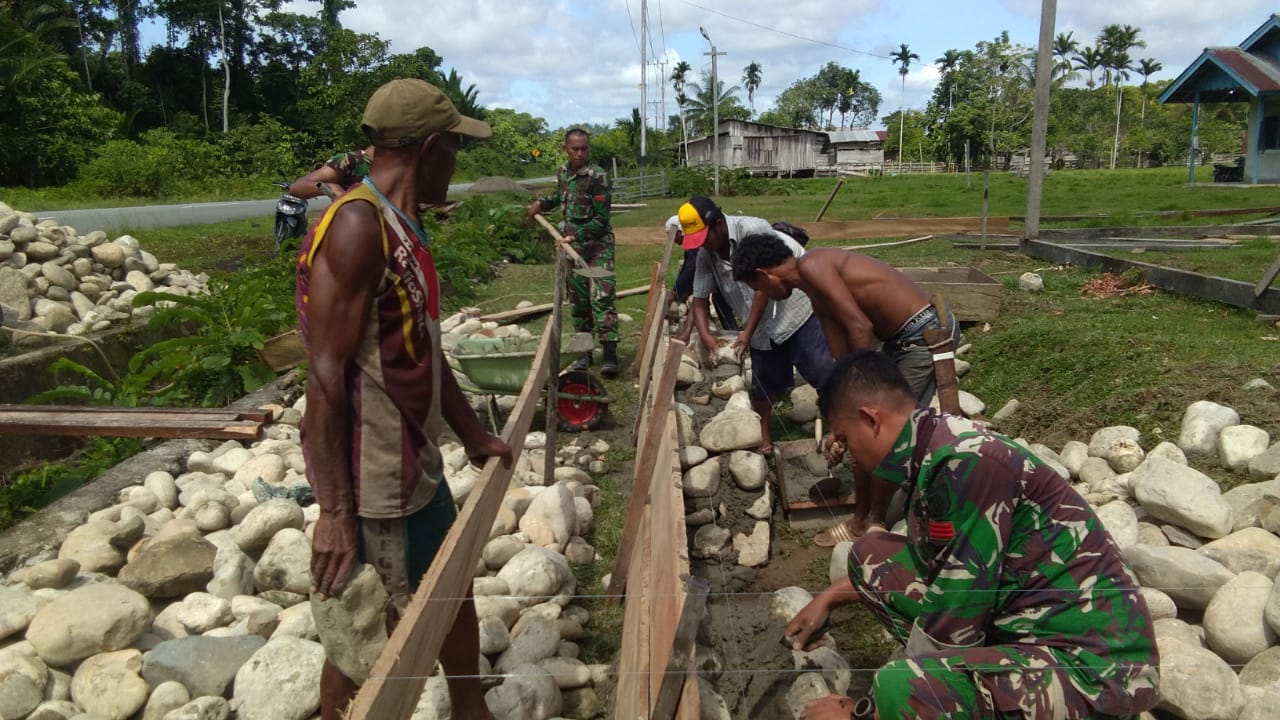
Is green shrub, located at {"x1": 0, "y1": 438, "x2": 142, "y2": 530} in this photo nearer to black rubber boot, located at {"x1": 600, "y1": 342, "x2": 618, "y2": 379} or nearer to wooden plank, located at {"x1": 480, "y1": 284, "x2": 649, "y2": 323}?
black rubber boot, located at {"x1": 600, "y1": 342, "x2": 618, "y2": 379}

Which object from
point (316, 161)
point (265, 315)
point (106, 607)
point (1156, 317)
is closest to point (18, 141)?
point (316, 161)

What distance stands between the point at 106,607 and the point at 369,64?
118ft

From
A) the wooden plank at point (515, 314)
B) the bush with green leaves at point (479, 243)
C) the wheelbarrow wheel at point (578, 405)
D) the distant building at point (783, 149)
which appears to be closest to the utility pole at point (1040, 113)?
the wooden plank at point (515, 314)

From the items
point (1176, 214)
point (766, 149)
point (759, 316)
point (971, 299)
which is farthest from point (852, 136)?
point (759, 316)

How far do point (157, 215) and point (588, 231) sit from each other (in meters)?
11.5

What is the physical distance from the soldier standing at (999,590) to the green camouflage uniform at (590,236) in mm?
4879

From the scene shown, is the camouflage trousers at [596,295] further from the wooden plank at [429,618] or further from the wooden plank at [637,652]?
the wooden plank at [429,618]

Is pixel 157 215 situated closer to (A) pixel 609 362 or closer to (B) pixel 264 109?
(A) pixel 609 362

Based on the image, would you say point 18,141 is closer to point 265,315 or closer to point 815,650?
point 265,315

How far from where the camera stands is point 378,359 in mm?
1962

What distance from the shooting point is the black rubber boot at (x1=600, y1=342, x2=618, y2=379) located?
282 inches

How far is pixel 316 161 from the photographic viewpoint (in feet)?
104

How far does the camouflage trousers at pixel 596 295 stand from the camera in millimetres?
6949

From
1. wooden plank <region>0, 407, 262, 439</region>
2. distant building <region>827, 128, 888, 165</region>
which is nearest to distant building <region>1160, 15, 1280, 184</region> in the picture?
distant building <region>827, 128, 888, 165</region>
